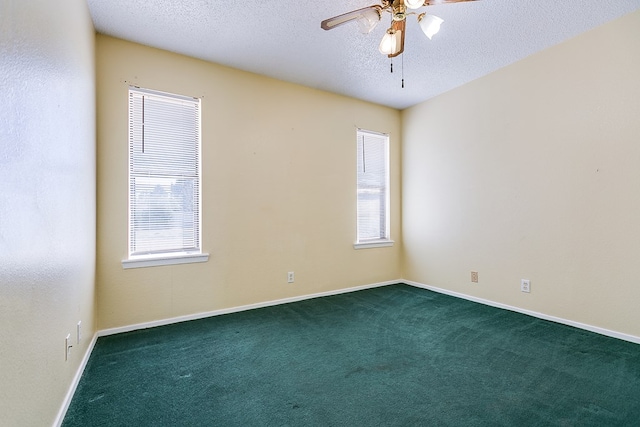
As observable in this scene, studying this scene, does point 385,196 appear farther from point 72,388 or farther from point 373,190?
point 72,388

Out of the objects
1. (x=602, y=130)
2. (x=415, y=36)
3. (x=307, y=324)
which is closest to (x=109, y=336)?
(x=307, y=324)

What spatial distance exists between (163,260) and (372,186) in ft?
9.55

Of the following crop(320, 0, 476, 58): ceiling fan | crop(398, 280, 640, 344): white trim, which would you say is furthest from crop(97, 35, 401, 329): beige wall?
crop(320, 0, 476, 58): ceiling fan

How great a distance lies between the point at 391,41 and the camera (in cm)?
214

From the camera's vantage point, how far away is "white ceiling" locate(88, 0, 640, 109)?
2.38 m

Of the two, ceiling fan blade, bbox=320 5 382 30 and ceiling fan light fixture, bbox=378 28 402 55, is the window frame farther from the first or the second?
ceiling fan blade, bbox=320 5 382 30

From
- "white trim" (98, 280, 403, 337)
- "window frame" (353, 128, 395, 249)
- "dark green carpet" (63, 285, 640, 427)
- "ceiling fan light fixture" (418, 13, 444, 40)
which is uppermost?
"ceiling fan light fixture" (418, 13, 444, 40)

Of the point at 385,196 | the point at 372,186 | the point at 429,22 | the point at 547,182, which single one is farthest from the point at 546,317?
the point at 429,22

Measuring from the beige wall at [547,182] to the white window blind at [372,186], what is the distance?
61cm

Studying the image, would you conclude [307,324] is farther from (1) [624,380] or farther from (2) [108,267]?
(1) [624,380]

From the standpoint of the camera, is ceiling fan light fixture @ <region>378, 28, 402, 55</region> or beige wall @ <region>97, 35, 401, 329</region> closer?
ceiling fan light fixture @ <region>378, 28, 402, 55</region>

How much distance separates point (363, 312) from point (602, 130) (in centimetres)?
279

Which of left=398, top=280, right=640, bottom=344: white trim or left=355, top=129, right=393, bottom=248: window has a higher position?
left=355, top=129, right=393, bottom=248: window

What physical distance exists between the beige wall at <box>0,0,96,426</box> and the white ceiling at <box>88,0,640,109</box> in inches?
25.3
